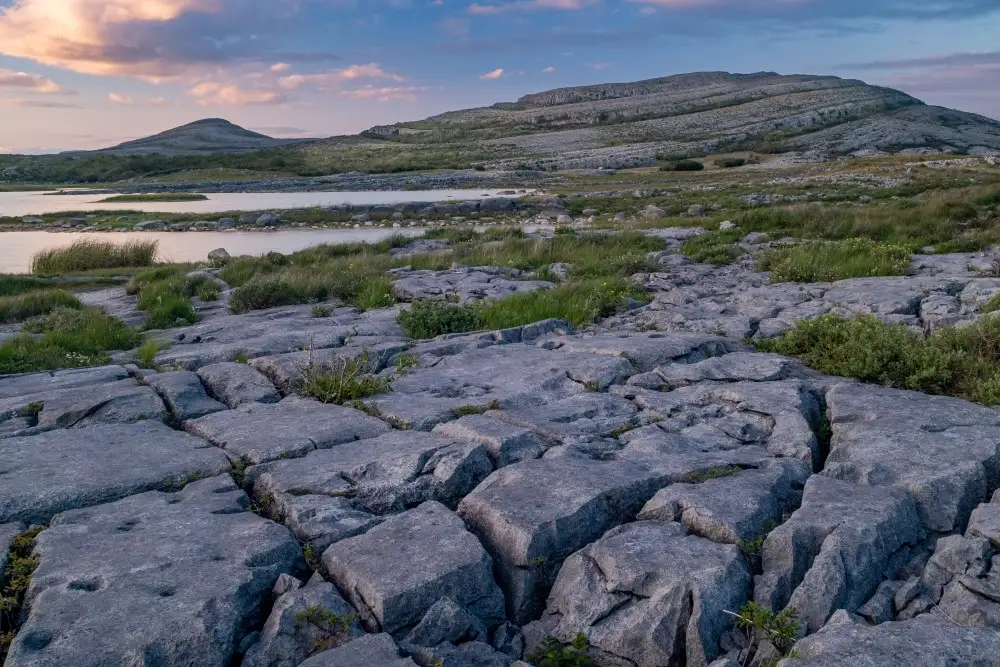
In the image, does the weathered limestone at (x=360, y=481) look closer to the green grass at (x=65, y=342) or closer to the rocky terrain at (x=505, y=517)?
the rocky terrain at (x=505, y=517)

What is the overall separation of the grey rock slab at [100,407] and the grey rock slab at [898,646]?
5291 millimetres

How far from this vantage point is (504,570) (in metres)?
4.45

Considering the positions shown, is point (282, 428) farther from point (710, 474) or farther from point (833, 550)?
point (833, 550)

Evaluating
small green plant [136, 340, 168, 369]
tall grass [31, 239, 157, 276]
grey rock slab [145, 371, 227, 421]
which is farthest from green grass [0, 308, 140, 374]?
tall grass [31, 239, 157, 276]

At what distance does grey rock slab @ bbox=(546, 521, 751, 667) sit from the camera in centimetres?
391

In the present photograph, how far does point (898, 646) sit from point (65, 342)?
9973mm

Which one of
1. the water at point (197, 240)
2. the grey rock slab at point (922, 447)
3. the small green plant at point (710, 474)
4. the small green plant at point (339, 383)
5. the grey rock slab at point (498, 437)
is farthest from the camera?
the water at point (197, 240)

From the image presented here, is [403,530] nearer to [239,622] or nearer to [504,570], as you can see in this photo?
[504,570]

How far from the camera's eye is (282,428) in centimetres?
616

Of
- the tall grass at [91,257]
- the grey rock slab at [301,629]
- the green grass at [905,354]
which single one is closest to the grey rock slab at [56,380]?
the grey rock slab at [301,629]

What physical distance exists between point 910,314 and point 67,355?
10.3 m

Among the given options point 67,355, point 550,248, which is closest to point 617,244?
point 550,248

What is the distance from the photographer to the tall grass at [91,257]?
70.1 feet

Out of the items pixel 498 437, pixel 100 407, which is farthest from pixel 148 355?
pixel 498 437
